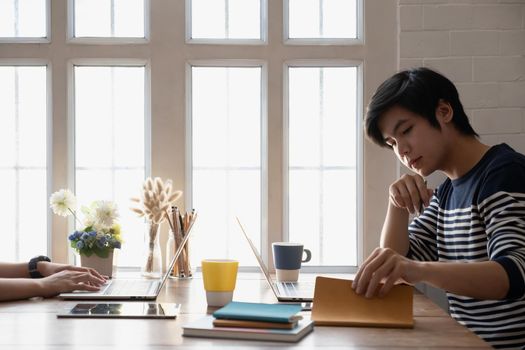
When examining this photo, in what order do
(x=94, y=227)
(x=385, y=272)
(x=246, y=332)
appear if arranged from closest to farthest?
(x=246, y=332), (x=385, y=272), (x=94, y=227)

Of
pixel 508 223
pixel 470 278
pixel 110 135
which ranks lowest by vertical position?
pixel 470 278

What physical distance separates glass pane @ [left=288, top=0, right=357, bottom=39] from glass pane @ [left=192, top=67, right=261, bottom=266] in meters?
0.24

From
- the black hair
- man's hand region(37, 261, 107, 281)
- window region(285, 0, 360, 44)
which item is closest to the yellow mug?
man's hand region(37, 261, 107, 281)

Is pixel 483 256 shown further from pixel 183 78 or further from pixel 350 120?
pixel 183 78

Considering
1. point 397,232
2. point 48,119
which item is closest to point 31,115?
point 48,119

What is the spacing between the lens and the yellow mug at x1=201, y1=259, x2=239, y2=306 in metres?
1.85

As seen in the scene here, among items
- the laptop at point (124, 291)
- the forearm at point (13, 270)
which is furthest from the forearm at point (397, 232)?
the forearm at point (13, 270)

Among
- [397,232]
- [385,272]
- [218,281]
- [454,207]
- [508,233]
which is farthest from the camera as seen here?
[397,232]

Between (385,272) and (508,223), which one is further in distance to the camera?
(508,223)

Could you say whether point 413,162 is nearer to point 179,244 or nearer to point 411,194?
point 411,194

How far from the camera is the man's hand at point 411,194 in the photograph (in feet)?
7.05

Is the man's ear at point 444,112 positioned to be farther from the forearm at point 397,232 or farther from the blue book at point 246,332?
the blue book at point 246,332

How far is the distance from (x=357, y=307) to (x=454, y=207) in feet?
1.99

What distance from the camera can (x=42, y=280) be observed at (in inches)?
78.6
